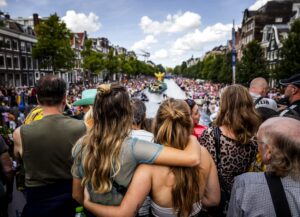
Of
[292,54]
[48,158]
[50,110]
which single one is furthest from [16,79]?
[48,158]

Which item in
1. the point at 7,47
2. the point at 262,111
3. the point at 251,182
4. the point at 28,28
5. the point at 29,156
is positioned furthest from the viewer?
the point at 28,28

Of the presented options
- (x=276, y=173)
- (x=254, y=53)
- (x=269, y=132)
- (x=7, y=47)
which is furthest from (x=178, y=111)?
(x=7, y=47)

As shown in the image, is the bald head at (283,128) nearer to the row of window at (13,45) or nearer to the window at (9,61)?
the row of window at (13,45)

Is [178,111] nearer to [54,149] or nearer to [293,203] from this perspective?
Result: [293,203]

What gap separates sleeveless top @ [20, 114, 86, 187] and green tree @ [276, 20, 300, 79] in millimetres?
23941

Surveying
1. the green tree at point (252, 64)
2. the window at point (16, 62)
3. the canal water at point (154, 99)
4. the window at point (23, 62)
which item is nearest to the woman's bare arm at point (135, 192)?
Result: the canal water at point (154, 99)

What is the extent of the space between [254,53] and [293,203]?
3689 centimetres

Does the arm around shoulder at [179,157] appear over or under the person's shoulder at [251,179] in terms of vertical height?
over

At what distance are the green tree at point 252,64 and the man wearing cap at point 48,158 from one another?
35.0 metres

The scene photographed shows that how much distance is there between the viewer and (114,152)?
5.95ft

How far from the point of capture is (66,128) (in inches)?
93.5

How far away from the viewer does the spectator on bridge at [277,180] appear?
1.59m

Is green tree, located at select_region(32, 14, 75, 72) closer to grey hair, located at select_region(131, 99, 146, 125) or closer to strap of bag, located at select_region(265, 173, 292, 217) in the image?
grey hair, located at select_region(131, 99, 146, 125)

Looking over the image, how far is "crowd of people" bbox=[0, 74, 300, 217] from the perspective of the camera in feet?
5.47
